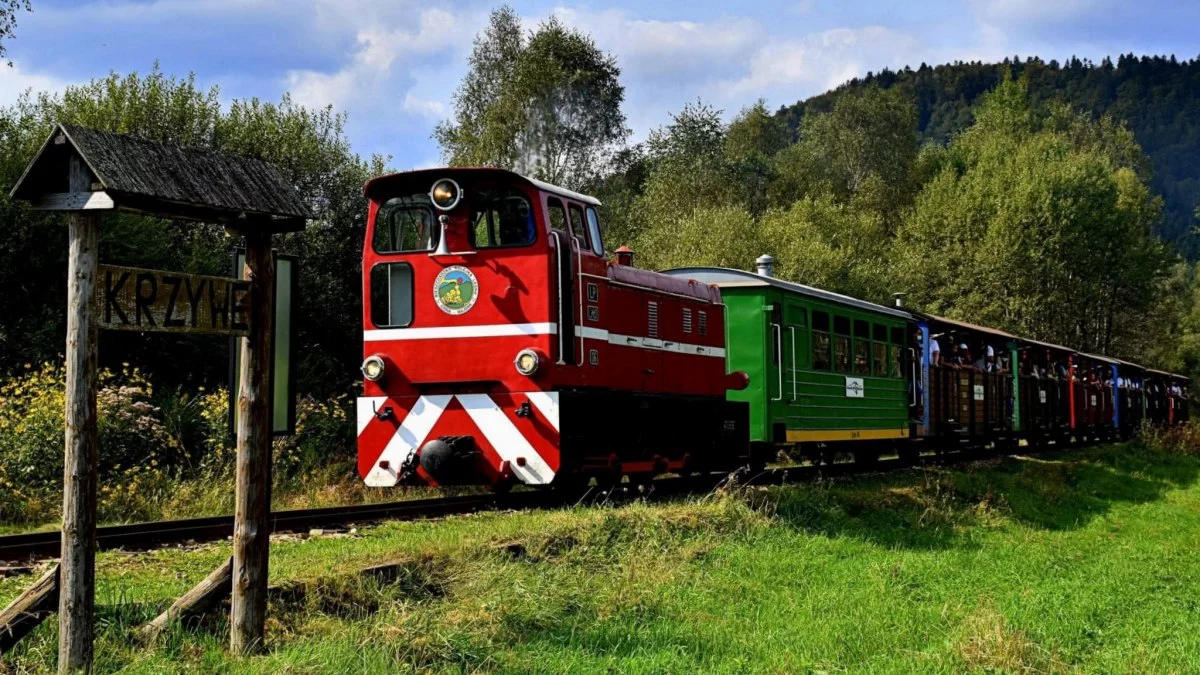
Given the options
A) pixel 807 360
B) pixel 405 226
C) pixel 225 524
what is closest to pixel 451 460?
pixel 225 524

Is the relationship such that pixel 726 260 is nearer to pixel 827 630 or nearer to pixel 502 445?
pixel 502 445

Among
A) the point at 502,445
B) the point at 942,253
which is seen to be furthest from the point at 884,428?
the point at 942,253

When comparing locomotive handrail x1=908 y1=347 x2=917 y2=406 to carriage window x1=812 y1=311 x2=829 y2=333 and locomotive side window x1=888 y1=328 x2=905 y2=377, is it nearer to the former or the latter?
locomotive side window x1=888 y1=328 x2=905 y2=377

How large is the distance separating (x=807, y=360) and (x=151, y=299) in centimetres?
1287

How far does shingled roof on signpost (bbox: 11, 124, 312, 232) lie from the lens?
5715 mm

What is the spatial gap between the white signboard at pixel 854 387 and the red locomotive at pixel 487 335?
720cm

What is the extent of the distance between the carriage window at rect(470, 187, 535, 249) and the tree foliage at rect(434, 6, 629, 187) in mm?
31026

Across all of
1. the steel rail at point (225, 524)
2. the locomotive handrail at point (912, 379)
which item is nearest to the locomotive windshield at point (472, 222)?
the steel rail at point (225, 524)

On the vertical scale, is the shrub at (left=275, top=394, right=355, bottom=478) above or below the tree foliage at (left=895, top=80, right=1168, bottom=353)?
below

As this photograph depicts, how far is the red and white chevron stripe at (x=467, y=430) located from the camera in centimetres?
1173

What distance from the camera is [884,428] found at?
2114 cm

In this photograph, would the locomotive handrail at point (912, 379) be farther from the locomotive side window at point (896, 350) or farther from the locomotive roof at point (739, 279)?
the locomotive roof at point (739, 279)

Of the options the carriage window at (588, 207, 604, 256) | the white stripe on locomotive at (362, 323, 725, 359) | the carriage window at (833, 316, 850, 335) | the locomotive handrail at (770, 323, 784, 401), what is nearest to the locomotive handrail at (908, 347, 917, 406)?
the carriage window at (833, 316, 850, 335)

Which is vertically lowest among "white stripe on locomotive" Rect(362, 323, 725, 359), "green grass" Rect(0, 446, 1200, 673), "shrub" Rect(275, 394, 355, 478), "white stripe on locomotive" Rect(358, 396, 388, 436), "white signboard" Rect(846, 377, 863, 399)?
"green grass" Rect(0, 446, 1200, 673)
